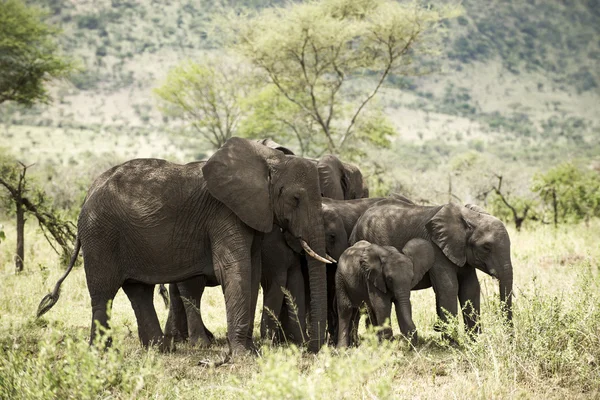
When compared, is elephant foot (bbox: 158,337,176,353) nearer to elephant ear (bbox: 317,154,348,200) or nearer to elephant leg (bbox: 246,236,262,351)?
elephant leg (bbox: 246,236,262,351)

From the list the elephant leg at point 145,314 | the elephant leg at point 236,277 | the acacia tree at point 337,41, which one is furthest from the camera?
the acacia tree at point 337,41

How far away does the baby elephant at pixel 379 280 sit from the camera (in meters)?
7.88

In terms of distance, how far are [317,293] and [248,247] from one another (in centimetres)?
95

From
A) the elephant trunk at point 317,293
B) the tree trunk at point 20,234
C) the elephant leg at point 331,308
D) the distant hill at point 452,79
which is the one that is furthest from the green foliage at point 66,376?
the distant hill at point 452,79

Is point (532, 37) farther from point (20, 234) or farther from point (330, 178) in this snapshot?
point (330, 178)

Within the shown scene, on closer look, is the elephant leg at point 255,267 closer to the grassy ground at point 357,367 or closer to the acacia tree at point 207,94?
the grassy ground at point 357,367

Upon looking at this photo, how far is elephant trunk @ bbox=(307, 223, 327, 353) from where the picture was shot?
25.9 ft

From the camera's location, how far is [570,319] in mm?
6770

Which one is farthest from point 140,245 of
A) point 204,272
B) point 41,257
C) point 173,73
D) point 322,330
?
point 173,73

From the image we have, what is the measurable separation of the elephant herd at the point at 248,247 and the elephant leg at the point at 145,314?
0.04 ft

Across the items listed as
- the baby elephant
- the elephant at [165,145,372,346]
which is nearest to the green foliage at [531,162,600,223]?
the baby elephant

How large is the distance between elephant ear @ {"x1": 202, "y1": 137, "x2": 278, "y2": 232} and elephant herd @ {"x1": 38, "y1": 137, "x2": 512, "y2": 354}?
0.03 ft

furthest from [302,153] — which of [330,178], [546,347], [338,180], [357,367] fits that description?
[357,367]

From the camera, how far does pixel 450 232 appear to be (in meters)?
8.52
